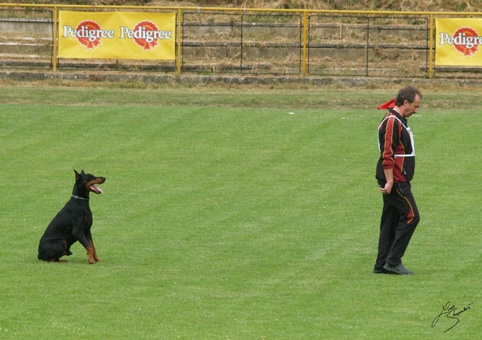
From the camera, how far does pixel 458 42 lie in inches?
1093

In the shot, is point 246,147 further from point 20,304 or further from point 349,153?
point 20,304

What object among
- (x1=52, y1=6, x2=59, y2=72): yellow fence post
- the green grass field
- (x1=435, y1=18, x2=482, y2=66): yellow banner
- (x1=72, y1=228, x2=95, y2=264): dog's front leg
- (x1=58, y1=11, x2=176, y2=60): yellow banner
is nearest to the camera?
the green grass field

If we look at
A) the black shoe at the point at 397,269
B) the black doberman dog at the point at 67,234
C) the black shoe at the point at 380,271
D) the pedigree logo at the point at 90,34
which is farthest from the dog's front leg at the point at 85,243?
the pedigree logo at the point at 90,34

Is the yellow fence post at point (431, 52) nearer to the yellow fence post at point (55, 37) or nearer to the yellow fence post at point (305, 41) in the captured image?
the yellow fence post at point (305, 41)

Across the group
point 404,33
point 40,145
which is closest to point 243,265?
point 40,145

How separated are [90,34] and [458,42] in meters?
10.2

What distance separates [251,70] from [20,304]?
2079 cm

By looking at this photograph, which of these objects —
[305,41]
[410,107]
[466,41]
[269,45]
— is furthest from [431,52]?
[410,107]

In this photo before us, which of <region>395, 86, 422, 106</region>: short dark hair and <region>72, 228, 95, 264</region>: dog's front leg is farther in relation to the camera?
<region>72, 228, 95, 264</region>: dog's front leg

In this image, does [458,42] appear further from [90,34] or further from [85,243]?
[85,243]

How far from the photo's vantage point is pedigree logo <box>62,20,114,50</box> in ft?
93.1

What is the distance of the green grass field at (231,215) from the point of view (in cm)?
908

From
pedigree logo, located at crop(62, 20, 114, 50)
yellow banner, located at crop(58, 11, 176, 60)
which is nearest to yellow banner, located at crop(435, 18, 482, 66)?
yellow banner, located at crop(58, 11, 176, 60)

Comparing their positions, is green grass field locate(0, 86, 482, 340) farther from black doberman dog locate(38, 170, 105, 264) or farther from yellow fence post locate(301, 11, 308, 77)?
yellow fence post locate(301, 11, 308, 77)
